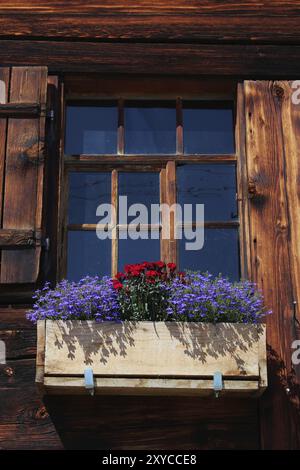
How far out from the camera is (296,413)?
4656 mm

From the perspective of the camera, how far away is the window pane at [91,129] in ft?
17.9

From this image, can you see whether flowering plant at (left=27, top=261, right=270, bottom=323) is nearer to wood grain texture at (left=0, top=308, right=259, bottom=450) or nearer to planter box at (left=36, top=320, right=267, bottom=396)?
planter box at (left=36, top=320, right=267, bottom=396)

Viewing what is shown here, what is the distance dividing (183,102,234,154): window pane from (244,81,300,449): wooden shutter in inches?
12.9

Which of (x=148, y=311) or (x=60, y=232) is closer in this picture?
(x=148, y=311)

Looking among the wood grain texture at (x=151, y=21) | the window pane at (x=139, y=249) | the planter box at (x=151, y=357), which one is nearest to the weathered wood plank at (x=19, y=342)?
the planter box at (x=151, y=357)

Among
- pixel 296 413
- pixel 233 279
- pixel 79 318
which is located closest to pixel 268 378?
pixel 296 413

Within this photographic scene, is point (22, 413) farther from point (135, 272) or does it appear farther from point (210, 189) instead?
point (210, 189)

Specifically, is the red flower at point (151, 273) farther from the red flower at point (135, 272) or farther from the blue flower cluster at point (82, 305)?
the blue flower cluster at point (82, 305)

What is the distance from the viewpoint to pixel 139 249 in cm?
521

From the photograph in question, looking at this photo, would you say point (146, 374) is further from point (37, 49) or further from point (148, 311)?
point (37, 49)

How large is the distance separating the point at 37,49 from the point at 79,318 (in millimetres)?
1711

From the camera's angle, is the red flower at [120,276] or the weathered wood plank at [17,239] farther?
the weathered wood plank at [17,239]

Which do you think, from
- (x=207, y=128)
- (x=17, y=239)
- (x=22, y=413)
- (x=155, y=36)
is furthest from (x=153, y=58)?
(x=22, y=413)

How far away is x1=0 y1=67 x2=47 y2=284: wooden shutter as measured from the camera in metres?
4.80
